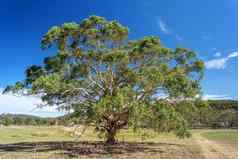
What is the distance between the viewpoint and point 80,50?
76.1 ft

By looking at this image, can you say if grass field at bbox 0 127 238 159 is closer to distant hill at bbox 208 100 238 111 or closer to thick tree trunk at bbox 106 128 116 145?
thick tree trunk at bbox 106 128 116 145

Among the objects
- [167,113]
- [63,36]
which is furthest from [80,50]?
[167,113]

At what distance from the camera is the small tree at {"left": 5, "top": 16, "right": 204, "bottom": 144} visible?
69.4 feet

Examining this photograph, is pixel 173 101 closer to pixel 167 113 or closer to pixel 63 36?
pixel 167 113

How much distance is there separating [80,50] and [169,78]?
21.0 ft

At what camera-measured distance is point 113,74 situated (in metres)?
23.8

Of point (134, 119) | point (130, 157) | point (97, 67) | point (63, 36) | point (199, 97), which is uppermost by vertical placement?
point (63, 36)

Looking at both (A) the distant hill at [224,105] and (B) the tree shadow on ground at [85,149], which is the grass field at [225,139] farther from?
(A) the distant hill at [224,105]

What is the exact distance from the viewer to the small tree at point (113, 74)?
69.4ft

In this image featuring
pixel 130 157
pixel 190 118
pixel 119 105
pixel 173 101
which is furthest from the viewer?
pixel 190 118

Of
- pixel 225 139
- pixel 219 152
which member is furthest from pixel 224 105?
pixel 219 152

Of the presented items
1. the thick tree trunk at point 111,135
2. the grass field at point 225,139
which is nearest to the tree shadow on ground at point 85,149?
the thick tree trunk at point 111,135

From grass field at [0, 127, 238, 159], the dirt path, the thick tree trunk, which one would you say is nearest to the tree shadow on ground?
grass field at [0, 127, 238, 159]

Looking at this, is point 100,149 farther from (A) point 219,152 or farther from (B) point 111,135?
(A) point 219,152
